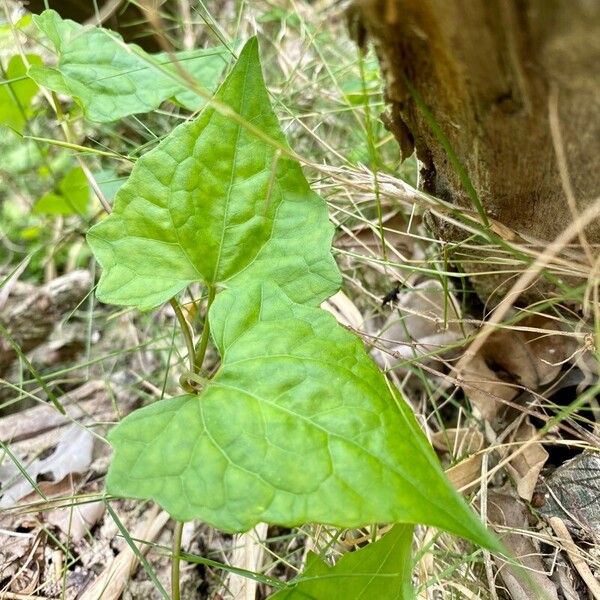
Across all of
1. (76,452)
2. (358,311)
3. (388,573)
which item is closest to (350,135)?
(358,311)

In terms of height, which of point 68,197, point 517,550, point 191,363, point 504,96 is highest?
point 504,96

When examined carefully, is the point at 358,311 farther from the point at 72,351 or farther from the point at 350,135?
the point at 72,351

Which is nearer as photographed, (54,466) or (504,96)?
(504,96)

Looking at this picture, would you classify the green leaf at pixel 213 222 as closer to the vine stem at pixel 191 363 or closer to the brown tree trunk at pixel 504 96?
→ the vine stem at pixel 191 363

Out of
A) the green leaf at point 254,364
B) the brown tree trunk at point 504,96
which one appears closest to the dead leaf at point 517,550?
the green leaf at point 254,364

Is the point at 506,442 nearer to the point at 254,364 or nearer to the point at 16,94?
the point at 254,364

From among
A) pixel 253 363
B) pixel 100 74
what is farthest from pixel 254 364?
pixel 100 74

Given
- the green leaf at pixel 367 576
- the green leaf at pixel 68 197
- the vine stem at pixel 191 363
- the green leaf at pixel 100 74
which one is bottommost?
the green leaf at pixel 367 576
